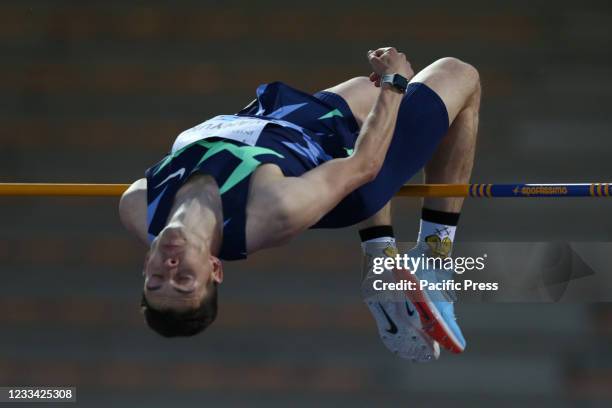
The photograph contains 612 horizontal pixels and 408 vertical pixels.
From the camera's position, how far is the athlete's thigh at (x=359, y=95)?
2627 millimetres

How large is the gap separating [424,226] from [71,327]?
2.88m

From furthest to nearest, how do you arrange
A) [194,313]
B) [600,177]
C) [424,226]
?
1. [600,177]
2. [424,226]
3. [194,313]

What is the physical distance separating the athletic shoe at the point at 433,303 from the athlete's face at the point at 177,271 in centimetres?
67

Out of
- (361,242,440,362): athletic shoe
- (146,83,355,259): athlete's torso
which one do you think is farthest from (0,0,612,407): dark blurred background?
(146,83,355,259): athlete's torso

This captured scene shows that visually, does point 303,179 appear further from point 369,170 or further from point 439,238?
point 439,238

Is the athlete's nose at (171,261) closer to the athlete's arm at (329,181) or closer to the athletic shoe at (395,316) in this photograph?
the athlete's arm at (329,181)

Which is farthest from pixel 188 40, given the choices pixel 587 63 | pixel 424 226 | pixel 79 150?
pixel 424 226

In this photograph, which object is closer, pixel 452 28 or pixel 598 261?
pixel 598 261

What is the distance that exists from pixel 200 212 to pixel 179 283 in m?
0.15

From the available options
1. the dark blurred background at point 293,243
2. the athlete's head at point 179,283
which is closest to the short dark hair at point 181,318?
the athlete's head at point 179,283

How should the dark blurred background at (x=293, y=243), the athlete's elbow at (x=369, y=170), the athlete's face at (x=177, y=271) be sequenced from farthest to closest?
1. the dark blurred background at (x=293, y=243)
2. the athlete's elbow at (x=369, y=170)
3. the athlete's face at (x=177, y=271)

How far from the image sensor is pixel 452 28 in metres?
5.31

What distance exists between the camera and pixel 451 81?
8.50ft

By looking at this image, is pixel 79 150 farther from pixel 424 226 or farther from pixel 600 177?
pixel 424 226
